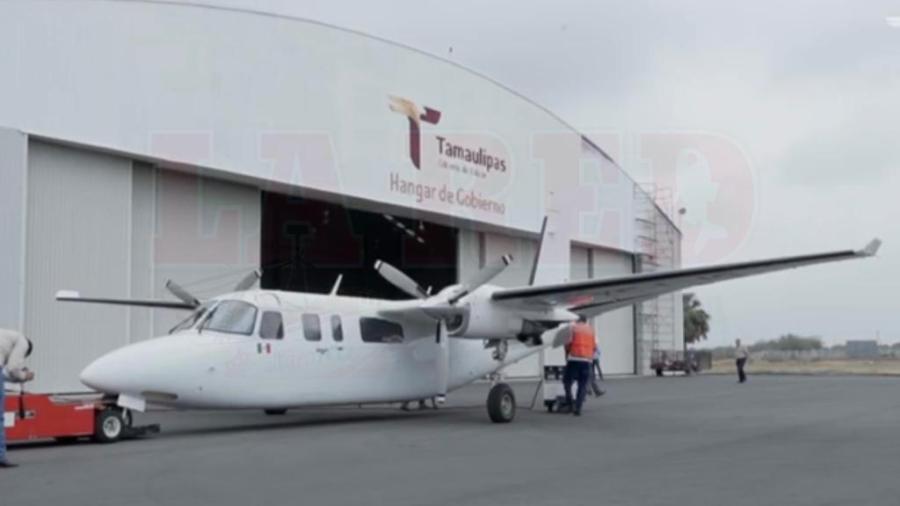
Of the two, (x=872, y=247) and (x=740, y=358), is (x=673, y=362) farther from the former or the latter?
(x=872, y=247)

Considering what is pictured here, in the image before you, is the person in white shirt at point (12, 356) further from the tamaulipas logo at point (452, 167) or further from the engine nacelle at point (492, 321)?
the tamaulipas logo at point (452, 167)

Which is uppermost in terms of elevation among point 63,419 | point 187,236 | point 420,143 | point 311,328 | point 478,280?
point 420,143

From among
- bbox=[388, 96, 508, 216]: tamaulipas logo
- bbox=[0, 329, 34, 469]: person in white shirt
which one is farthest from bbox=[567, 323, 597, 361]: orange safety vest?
bbox=[388, 96, 508, 216]: tamaulipas logo

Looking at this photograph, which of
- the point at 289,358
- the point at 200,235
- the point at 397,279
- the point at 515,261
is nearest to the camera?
the point at 289,358

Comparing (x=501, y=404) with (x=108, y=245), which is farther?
(x=108, y=245)

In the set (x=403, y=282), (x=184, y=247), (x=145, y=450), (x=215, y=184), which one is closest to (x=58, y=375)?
(x=184, y=247)

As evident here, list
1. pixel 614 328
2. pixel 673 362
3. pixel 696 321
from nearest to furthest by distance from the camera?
pixel 614 328
pixel 673 362
pixel 696 321

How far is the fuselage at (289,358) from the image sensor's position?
1371 cm

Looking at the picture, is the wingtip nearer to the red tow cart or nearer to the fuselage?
the fuselage

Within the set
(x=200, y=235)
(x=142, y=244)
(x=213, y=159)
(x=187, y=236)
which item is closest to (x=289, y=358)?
(x=142, y=244)

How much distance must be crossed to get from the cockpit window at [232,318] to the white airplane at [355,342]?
16 mm

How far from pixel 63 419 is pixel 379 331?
598 centimetres

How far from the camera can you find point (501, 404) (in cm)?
1673

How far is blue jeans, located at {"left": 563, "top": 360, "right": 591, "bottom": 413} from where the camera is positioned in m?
18.5
